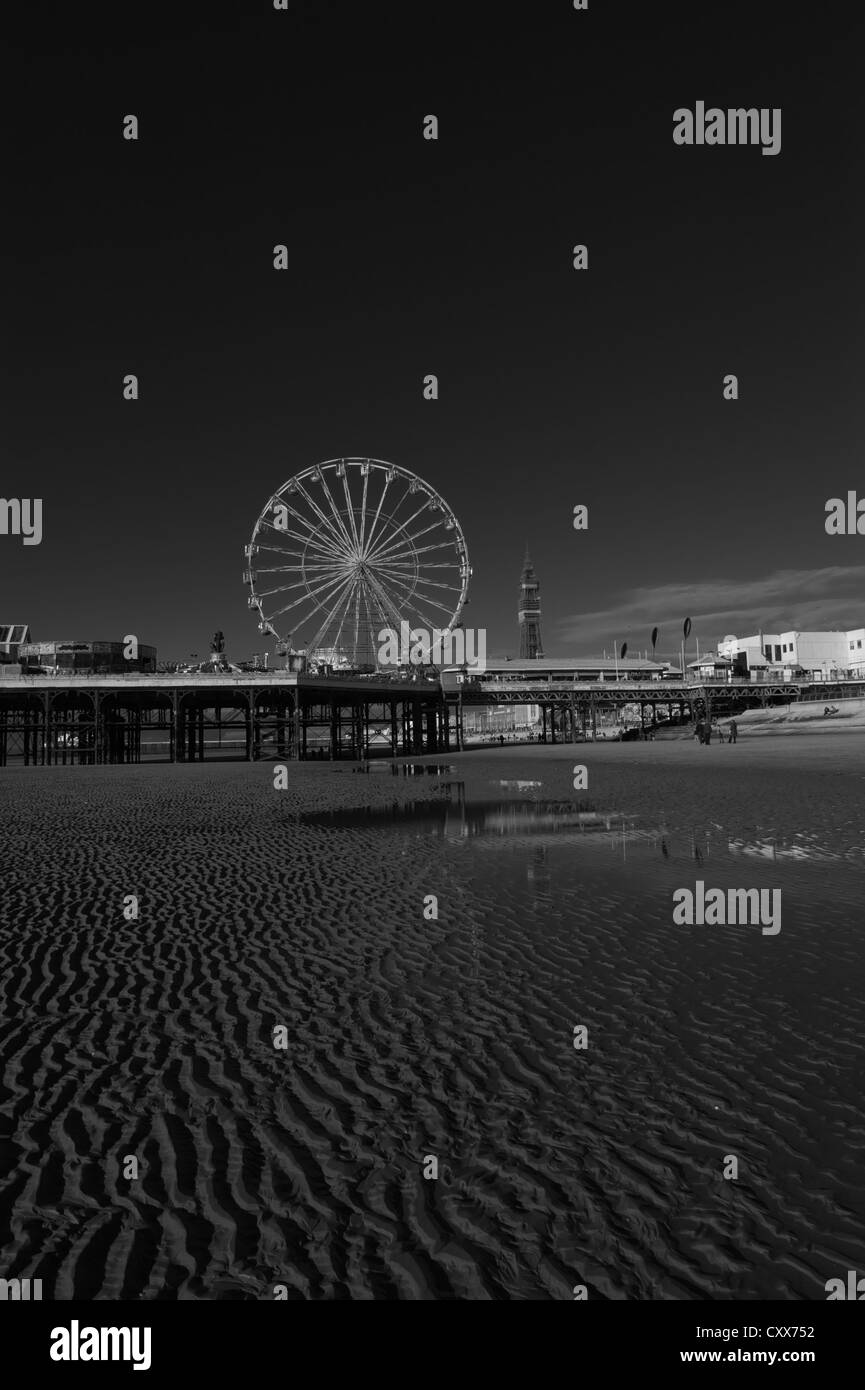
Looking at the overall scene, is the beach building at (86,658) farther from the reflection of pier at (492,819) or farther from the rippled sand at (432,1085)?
the rippled sand at (432,1085)

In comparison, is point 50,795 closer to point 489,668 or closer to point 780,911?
point 780,911

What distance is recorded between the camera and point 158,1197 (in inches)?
193

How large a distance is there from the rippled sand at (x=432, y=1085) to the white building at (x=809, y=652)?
120970mm

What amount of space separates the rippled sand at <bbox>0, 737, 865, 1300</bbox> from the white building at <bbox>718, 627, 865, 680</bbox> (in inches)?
4763

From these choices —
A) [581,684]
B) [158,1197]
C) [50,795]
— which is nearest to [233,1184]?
[158,1197]

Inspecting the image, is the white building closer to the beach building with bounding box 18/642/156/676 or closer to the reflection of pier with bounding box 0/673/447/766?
the reflection of pier with bounding box 0/673/447/766

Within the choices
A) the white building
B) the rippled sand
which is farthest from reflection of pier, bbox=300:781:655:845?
the white building

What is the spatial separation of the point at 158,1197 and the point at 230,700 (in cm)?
7073

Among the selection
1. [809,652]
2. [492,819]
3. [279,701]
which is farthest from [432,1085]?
[809,652]

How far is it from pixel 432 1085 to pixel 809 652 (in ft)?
465

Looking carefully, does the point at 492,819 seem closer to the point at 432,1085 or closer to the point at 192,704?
the point at 432,1085

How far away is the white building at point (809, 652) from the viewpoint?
127m

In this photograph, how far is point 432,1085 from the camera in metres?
6.37

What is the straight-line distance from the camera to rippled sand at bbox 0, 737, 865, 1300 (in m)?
4.34
